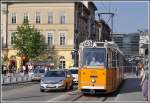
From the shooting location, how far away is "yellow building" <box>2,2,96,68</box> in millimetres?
101375

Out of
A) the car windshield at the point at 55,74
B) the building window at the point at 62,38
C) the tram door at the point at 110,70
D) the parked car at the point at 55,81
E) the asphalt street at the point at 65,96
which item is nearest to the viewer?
the asphalt street at the point at 65,96

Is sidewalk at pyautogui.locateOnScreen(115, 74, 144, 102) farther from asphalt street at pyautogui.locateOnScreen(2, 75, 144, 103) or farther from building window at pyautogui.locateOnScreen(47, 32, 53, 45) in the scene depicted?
building window at pyautogui.locateOnScreen(47, 32, 53, 45)

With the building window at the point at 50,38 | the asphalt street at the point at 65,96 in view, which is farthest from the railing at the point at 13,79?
the building window at the point at 50,38

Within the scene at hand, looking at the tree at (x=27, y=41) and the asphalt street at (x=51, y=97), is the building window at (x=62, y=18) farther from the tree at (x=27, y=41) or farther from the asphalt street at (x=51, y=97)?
the asphalt street at (x=51, y=97)

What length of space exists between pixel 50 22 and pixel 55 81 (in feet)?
231

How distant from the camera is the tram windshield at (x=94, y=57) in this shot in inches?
1086

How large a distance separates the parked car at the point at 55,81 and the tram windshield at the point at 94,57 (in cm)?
560

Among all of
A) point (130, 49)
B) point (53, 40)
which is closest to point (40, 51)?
point (53, 40)

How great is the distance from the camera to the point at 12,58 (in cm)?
10188

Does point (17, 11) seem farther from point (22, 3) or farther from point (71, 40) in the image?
point (71, 40)

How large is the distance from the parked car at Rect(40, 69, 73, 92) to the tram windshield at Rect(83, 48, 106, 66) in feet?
18.4

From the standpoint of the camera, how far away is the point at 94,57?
27547mm

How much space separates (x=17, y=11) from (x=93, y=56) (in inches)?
3040

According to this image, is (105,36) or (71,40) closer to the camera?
(71,40)
